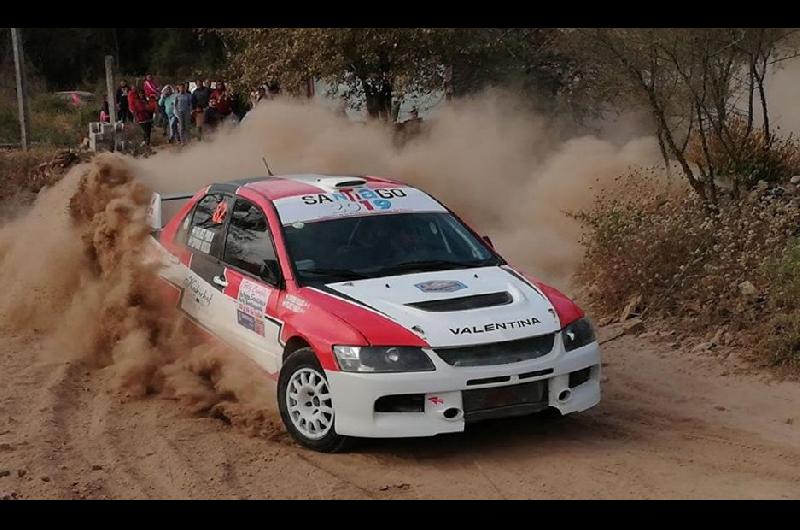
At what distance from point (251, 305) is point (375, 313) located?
124 cm

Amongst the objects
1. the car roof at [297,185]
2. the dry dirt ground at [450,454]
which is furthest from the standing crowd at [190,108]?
the dry dirt ground at [450,454]

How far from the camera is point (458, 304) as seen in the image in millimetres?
6438

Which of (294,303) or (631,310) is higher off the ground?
(294,303)

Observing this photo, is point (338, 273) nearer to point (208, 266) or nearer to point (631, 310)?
point (208, 266)

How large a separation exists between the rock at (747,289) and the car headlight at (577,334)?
296 cm

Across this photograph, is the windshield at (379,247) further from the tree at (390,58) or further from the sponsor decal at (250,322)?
the tree at (390,58)

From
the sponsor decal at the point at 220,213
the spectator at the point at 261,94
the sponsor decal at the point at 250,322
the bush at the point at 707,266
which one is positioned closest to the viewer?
the sponsor decal at the point at 250,322

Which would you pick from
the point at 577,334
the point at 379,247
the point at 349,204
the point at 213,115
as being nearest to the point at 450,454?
the point at 577,334

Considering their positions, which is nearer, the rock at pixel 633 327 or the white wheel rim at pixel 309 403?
the white wheel rim at pixel 309 403

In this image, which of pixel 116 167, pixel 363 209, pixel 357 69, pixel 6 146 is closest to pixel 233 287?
pixel 363 209

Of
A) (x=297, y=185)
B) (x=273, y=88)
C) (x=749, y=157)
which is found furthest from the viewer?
(x=273, y=88)

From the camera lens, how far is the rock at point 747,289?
9070mm

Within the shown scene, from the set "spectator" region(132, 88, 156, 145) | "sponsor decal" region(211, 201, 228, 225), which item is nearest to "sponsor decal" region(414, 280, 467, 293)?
"sponsor decal" region(211, 201, 228, 225)

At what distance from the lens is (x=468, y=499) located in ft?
18.5
